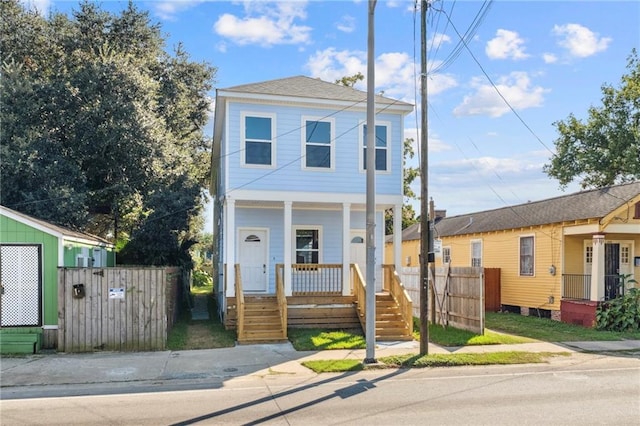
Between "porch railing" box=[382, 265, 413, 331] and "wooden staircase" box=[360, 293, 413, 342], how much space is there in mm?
127

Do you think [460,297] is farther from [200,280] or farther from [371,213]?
[200,280]

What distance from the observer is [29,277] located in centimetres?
1178

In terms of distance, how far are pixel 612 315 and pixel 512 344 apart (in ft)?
16.5

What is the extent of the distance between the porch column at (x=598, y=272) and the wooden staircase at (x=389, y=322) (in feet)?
21.7

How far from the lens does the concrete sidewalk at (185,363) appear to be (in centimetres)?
912

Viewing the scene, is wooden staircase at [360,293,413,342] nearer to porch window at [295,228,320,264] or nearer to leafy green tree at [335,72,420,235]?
porch window at [295,228,320,264]

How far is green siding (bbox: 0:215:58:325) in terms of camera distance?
460 inches

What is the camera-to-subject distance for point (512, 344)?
493 inches

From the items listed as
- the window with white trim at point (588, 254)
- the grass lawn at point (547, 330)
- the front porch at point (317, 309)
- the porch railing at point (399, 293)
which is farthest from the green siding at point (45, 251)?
the window with white trim at point (588, 254)

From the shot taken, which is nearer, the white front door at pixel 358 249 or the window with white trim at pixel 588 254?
the white front door at pixel 358 249

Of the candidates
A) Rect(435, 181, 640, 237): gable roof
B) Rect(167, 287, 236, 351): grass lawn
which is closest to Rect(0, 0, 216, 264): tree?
Rect(167, 287, 236, 351): grass lawn

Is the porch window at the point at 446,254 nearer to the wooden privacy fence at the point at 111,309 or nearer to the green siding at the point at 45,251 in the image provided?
the wooden privacy fence at the point at 111,309

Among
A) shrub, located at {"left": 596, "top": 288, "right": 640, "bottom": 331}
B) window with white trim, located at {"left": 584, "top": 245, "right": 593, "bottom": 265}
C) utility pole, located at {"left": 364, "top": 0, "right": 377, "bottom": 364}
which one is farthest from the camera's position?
window with white trim, located at {"left": 584, "top": 245, "right": 593, "bottom": 265}

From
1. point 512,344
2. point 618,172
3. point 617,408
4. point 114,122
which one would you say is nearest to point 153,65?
point 114,122
